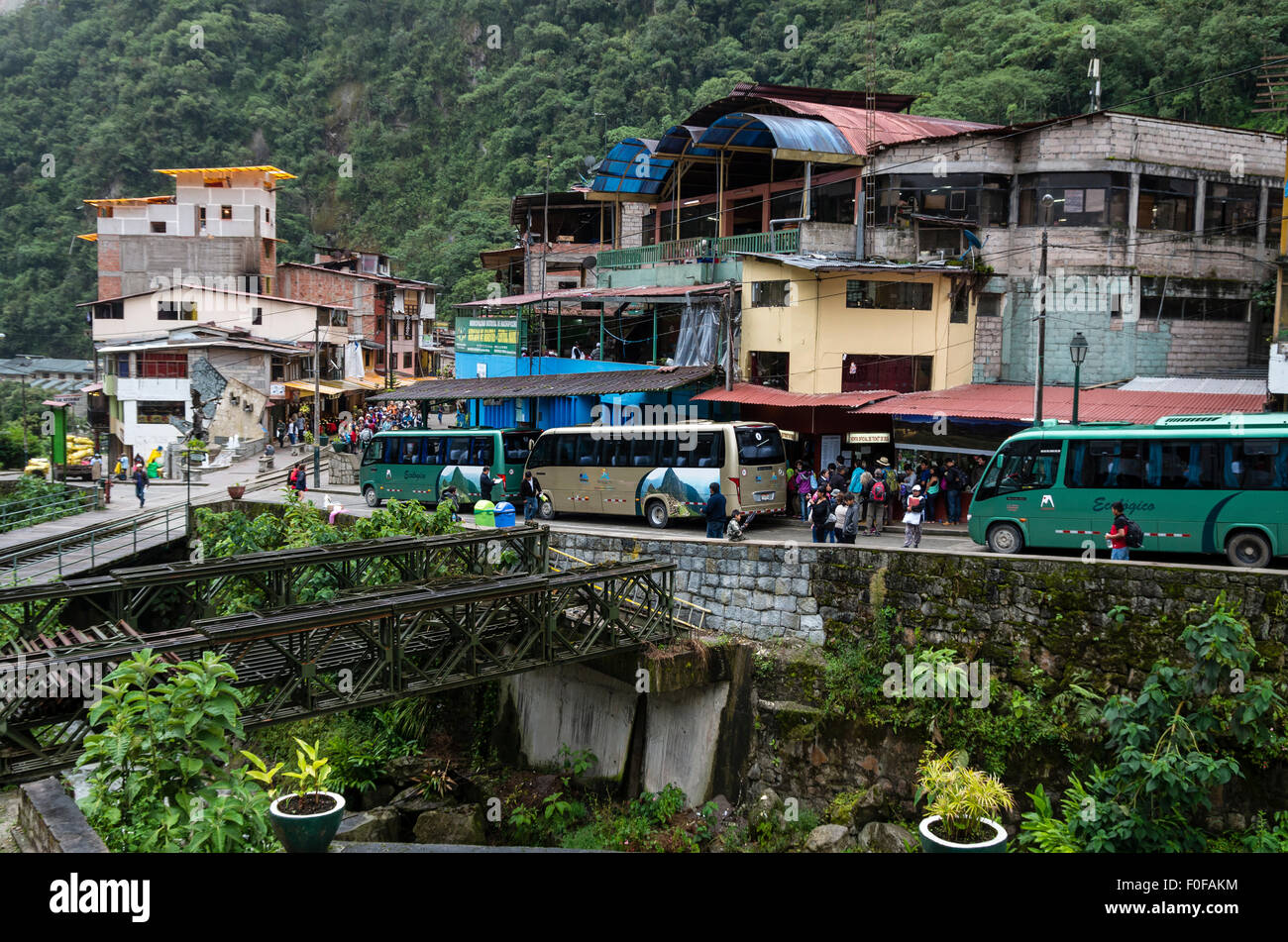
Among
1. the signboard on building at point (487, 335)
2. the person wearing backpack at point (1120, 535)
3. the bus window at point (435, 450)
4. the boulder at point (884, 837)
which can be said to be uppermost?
the signboard on building at point (487, 335)

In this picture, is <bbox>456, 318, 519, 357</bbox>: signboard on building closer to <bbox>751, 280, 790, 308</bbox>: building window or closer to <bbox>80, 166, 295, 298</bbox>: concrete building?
<bbox>751, 280, 790, 308</bbox>: building window

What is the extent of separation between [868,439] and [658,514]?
6313 millimetres

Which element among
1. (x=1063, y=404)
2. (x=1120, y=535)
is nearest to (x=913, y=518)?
(x=1120, y=535)

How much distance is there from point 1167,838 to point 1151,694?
5.45ft

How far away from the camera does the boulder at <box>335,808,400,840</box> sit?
15.1 meters

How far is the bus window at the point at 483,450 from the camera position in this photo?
27484 millimetres

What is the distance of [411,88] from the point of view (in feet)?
261

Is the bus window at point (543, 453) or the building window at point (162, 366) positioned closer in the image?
the bus window at point (543, 453)

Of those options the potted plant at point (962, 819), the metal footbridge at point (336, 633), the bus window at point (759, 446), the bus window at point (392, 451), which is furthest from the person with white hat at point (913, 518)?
the bus window at point (392, 451)

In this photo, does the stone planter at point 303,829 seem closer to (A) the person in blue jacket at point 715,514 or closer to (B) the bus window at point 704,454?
(A) the person in blue jacket at point 715,514

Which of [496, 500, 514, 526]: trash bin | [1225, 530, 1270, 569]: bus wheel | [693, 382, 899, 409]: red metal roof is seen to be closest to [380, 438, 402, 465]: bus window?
[496, 500, 514, 526]: trash bin

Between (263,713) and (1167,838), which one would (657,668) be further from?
(1167,838)

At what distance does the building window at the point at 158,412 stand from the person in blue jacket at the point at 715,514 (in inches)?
1302
